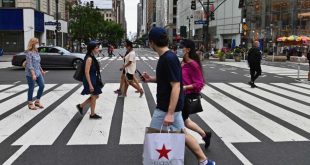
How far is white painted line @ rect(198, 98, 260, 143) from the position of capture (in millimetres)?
7027

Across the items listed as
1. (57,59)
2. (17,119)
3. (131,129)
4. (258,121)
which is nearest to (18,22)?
(57,59)

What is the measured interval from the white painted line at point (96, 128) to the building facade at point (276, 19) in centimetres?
3867

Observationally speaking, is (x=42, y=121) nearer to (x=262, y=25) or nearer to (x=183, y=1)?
(x=262, y=25)

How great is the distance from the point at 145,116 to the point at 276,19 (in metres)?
51.2

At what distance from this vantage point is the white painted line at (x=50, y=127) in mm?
6852

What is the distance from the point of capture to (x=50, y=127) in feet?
25.9

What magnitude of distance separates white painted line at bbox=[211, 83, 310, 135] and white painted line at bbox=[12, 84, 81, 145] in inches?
177

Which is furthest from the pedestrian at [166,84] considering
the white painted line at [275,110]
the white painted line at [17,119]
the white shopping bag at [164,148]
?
the white painted line at [275,110]

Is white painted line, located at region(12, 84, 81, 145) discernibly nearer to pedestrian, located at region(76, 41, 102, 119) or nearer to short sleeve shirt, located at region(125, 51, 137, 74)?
pedestrian, located at region(76, 41, 102, 119)

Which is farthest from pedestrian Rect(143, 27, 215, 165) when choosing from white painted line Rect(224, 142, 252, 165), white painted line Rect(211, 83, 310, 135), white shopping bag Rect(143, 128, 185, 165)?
white painted line Rect(211, 83, 310, 135)

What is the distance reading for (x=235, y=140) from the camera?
689 cm

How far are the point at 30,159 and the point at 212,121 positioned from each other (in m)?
3.95

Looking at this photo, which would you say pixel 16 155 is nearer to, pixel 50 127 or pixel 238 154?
pixel 50 127

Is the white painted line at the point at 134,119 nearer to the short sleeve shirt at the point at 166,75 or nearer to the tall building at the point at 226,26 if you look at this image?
the short sleeve shirt at the point at 166,75
